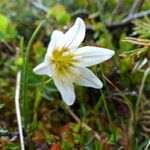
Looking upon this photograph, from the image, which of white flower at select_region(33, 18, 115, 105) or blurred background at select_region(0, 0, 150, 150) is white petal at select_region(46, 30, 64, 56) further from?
blurred background at select_region(0, 0, 150, 150)

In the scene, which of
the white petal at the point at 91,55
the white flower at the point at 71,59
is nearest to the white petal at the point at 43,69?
the white flower at the point at 71,59

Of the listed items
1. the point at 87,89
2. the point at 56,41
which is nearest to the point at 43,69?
the point at 56,41

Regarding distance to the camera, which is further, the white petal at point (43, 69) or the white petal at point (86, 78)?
the white petal at point (86, 78)

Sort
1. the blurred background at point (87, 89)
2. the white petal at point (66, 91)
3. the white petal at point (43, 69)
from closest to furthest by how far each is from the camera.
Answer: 1. the white petal at point (43, 69)
2. the white petal at point (66, 91)
3. the blurred background at point (87, 89)

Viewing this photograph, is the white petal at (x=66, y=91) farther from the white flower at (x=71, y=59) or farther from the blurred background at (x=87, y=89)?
the blurred background at (x=87, y=89)

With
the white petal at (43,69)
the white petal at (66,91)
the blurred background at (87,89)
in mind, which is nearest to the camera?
the white petal at (43,69)

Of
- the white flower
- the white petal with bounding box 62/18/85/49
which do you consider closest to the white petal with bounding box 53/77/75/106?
the white flower

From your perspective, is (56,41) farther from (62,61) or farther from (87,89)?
A: (87,89)
